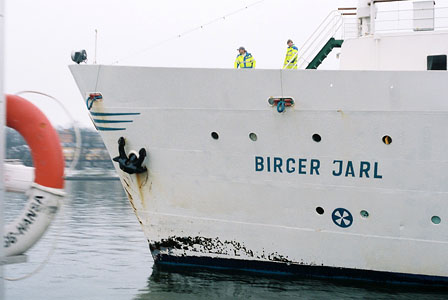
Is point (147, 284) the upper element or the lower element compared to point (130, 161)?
lower

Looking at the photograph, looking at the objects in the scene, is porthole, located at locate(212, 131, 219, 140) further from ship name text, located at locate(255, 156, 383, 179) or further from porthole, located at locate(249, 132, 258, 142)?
ship name text, located at locate(255, 156, 383, 179)

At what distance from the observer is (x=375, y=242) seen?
7.16m

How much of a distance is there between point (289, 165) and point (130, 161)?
7.41ft

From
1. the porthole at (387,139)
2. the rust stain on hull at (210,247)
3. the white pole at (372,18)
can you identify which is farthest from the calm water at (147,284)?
the white pole at (372,18)

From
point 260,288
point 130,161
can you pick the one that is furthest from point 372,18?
point 260,288

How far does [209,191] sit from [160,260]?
4.95ft

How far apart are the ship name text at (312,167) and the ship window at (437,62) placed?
5.56 feet

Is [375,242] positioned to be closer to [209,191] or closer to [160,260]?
[209,191]

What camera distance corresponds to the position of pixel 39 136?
5.48 m

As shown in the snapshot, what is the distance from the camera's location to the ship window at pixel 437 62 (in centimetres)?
750

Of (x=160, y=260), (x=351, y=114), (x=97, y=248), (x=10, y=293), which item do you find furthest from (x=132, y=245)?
(x=351, y=114)

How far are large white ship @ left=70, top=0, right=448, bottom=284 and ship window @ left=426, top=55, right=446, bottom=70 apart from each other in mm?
17

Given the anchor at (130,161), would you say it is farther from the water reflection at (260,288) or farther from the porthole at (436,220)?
the porthole at (436,220)

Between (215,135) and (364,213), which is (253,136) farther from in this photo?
(364,213)
